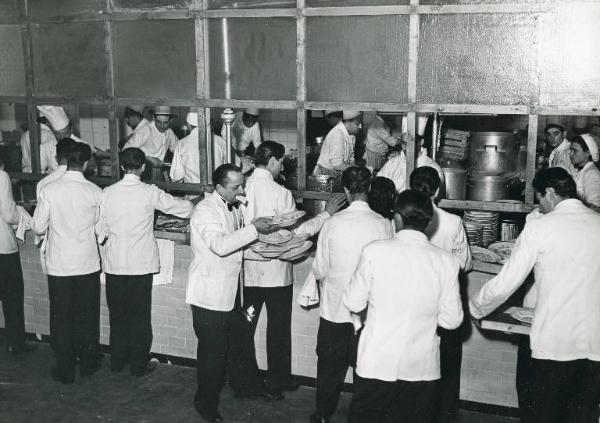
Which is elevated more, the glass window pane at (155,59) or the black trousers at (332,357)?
the glass window pane at (155,59)

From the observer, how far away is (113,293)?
19.0 feet

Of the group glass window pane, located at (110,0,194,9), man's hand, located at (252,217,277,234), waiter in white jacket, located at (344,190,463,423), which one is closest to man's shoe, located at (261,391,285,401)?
man's hand, located at (252,217,277,234)

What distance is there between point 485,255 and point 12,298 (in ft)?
15.0

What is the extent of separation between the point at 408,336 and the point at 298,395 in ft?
7.31

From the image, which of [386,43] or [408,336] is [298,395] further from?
[386,43]

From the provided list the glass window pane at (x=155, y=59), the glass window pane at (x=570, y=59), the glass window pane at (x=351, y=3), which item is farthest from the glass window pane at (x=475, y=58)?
the glass window pane at (x=155, y=59)

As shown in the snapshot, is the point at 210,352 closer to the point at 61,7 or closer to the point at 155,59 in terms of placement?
the point at 155,59

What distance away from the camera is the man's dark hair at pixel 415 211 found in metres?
3.60

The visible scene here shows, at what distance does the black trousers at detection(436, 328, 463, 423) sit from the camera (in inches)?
189

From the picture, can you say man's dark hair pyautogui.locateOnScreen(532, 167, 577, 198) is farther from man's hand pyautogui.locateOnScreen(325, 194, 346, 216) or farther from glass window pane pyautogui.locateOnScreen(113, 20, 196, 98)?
glass window pane pyautogui.locateOnScreen(113, 20, 196, 98)

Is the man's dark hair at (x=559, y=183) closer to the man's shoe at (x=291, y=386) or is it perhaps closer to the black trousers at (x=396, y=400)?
the black trousers at (x=396, y=400)

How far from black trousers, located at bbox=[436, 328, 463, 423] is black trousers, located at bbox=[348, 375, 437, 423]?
1.09m

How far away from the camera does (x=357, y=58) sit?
17.4 ft

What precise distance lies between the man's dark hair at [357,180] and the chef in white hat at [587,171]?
2.11 metres
